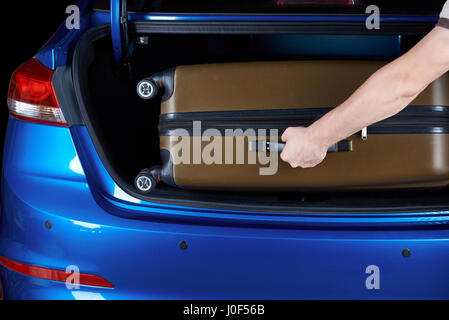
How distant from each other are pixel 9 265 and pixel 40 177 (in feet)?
0.89

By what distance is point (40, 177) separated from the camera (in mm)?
1390

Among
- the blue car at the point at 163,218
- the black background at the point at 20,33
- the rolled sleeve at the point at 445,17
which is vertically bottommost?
the blue car at the point at 163,218

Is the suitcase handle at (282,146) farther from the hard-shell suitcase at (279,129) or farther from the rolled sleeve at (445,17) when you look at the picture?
the rolled sleeve at (445,17)

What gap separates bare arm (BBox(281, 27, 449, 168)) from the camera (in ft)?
3.42


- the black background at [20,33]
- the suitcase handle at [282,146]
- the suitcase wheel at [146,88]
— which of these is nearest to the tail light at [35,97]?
the suitcase wheel at [146,88]

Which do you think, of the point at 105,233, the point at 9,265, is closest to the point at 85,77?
the point at 105,233

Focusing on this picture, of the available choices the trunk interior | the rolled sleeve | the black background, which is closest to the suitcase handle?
the trunk interior

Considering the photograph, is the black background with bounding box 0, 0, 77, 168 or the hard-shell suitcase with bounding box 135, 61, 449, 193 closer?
the hard-shell suitcase with bounding box 135, 61, 449, 193

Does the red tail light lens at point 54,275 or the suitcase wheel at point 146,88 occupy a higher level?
the suitcase wheel at point 146,88

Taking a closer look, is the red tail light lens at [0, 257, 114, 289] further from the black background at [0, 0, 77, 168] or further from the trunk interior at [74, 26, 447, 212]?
the black background at [0, 0, 77, 168]

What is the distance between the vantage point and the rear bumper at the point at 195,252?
1.29 m

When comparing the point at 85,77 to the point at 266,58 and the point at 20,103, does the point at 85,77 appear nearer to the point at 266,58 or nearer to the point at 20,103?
the point at 20,103

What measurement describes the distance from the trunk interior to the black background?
1696 millimetres

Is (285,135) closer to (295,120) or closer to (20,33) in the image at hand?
(295,120)
